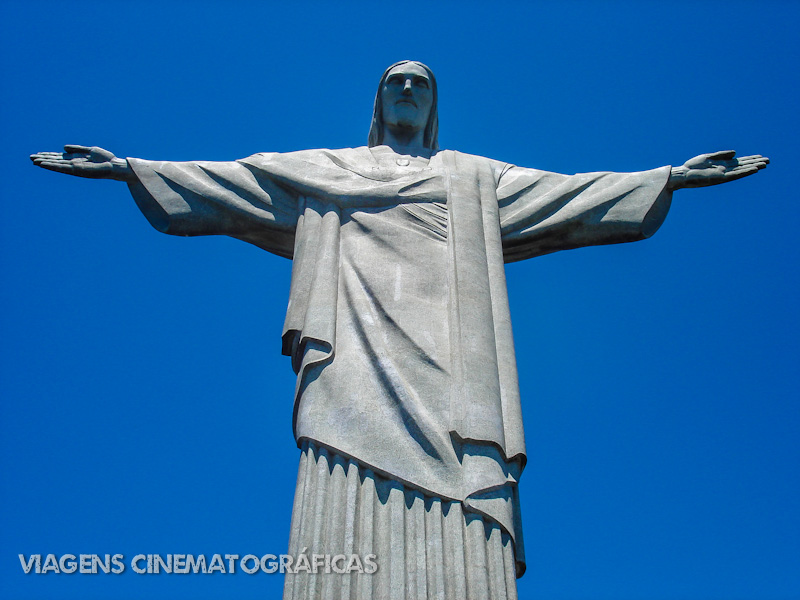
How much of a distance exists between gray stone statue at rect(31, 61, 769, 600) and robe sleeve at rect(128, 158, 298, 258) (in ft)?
0.06

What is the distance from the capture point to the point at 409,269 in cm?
1109

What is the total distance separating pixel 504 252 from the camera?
1252 cm

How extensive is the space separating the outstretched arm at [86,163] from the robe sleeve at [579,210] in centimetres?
434

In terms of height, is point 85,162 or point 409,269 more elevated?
point 85,162

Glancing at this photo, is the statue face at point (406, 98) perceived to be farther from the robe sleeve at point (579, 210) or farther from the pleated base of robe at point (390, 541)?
the pleated base of robe at point (390, 541)

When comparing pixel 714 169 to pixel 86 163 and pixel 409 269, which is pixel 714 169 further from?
pixel 86 163

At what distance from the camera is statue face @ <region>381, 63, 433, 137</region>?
1315 cm

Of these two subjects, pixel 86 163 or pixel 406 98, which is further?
pixel 406 98

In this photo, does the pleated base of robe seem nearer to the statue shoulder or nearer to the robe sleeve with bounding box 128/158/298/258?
the robe sleeve with bounding box 128/158/298/258

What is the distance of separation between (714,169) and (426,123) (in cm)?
352

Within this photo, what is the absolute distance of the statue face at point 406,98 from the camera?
1315cm

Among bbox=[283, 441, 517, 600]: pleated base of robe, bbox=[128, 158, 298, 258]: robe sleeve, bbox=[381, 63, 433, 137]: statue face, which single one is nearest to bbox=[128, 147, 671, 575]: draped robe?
bbox=[128, 158, 298, 258]: robe sleeve

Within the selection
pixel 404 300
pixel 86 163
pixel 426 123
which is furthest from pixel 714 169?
pixel 86 163

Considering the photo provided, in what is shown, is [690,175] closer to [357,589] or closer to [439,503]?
[439,503]
